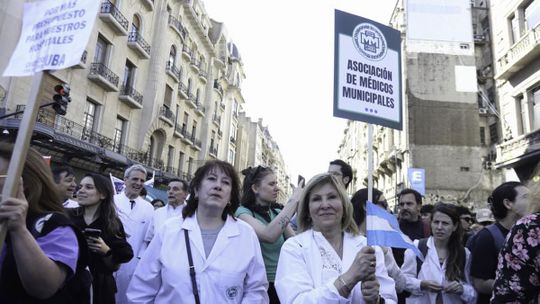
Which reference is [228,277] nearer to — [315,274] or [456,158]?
[315,274]

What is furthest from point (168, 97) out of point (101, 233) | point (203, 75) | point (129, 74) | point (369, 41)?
point (369, 41)

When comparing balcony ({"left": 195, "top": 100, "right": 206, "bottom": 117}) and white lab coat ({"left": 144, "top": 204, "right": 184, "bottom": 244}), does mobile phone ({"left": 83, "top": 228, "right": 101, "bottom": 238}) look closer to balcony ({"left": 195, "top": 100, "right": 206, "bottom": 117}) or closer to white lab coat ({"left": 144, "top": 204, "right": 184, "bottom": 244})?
white lab coat ({"left": 144, "top": 204, "right": 184, "bottom": 244})

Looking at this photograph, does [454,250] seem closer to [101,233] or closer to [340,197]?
[340,197]

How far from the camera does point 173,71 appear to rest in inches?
1069

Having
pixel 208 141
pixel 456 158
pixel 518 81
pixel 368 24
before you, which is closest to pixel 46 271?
pixel 368 24

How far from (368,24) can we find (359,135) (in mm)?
47206

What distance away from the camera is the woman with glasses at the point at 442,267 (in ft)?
12.2

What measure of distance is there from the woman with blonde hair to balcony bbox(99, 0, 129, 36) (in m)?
19.8

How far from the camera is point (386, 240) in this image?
8.64ft

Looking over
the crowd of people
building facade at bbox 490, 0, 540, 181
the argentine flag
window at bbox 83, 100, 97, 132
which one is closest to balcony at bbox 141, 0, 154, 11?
window at bbox 83, 100, 97, 132

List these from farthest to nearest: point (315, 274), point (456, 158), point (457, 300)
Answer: point (456, 158)
point (457, 300)
point (315, 274)

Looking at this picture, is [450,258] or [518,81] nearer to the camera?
[450,258]

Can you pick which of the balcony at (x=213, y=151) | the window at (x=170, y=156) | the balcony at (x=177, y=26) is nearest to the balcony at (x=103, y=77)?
the balcony at (x=177, y=26)

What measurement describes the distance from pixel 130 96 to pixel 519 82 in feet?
65.0
